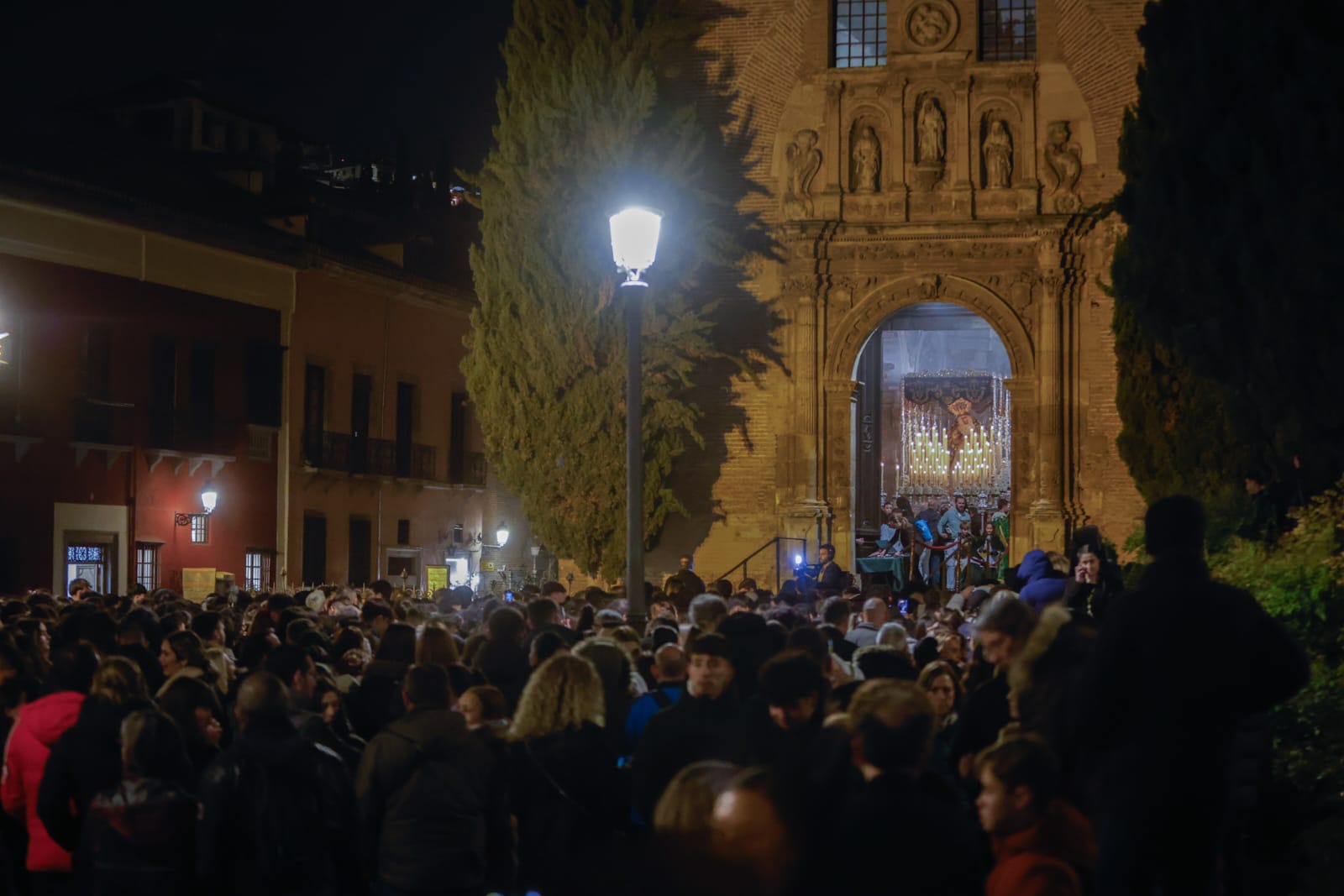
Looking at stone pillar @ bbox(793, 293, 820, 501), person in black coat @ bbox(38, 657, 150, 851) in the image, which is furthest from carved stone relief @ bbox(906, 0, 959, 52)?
person in black coat @ bbox(38, 657, 150, 851)

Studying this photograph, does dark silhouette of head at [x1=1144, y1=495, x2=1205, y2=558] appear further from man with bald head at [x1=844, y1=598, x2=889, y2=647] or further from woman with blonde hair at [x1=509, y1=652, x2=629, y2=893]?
man with bald head at [x1=844, y1=598, x2=889, y2=647]

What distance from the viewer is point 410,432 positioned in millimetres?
41250

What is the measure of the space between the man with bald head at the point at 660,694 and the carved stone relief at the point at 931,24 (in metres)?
19.6

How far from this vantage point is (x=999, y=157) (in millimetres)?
26594

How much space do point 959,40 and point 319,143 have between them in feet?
127

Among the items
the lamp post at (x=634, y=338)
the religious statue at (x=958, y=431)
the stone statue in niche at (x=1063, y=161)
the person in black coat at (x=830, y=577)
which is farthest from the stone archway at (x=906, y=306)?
the lamp post at (x=634, y=338)

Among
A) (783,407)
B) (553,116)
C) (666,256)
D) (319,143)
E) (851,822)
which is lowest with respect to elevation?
(851,822)

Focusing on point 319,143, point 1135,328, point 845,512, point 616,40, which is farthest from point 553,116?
point 319,143

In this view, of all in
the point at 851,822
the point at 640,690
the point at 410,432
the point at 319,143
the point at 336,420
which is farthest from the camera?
the point at 319,143

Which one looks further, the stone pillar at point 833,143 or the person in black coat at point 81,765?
the stone pillar at point 833,143

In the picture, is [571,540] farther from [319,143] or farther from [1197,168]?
[319,143]

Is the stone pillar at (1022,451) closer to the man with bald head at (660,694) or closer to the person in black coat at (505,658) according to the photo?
the person in black coat at (505,658)

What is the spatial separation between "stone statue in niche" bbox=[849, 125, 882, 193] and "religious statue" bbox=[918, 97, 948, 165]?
0.67 metres

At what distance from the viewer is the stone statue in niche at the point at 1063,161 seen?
86.4ft
